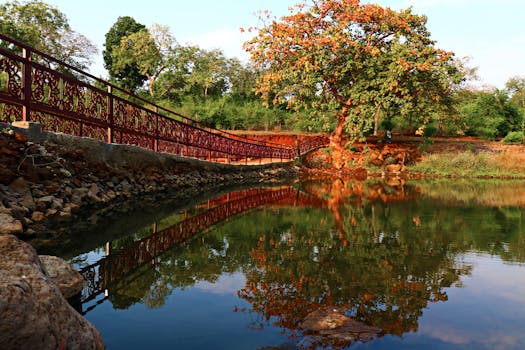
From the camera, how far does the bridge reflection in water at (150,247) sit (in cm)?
396

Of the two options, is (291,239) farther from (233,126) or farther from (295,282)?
(233,126)

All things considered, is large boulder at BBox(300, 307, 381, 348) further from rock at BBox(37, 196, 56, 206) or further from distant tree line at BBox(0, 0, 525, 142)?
distant tree line at BBox(0, 0, 525, 142)

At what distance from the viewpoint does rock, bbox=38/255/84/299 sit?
138 inches

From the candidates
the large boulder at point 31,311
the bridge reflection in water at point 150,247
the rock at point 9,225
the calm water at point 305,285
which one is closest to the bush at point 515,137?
the bridge reflection in water at point 150,247

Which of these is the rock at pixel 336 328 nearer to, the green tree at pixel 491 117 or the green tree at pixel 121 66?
the green tree at pixel 491 117

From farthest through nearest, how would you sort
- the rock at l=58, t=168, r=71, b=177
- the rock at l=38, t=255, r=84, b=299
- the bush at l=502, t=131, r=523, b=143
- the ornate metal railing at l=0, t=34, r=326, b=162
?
the bush at l=502, t=131, r=523, b=143
the rock at l=58, t=168, r=71, b=177
the ornate metal railing at l=0, t=34, r=326, b=162
the rock at l=38, t=255, r=84, b=299

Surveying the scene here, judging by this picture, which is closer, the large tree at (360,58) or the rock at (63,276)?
the rock at (63,276)

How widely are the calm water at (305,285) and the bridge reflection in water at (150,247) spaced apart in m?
0.02

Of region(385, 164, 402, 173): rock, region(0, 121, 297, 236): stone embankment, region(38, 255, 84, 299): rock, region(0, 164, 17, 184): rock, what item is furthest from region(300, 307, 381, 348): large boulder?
region(385, 164, 402, 173): rock

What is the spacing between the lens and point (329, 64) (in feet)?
77.4

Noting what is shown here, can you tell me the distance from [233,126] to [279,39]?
1204 centimetres

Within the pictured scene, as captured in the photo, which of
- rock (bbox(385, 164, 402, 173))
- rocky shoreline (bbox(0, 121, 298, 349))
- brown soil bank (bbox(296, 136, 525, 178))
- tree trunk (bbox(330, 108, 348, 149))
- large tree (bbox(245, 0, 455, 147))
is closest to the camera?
rocky shoreline (bbox(0, 121, 298, 349))

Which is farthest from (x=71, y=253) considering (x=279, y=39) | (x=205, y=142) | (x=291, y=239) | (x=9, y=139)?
(x=279, y=39)

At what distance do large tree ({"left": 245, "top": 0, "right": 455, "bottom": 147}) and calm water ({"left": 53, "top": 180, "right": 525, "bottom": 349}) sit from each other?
1626cm
